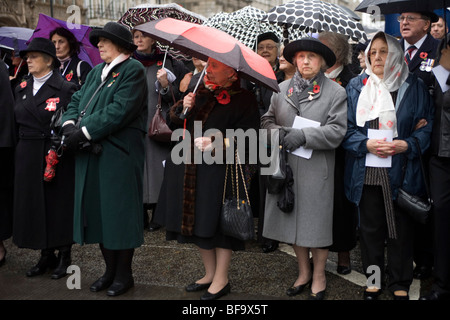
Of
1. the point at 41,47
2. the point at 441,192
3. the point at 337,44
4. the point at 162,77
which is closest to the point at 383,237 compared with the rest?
the point at 441,192

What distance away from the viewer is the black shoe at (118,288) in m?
4.13

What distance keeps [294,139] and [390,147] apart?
29.4 inches

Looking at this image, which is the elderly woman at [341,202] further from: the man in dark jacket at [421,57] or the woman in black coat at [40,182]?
the woman in black coat at [40,182]

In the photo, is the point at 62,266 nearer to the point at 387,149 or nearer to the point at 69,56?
the point at 69,56

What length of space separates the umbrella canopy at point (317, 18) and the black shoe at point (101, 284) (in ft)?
9.98

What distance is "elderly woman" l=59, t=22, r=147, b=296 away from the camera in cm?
402

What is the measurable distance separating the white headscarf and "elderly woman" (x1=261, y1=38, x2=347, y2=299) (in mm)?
165

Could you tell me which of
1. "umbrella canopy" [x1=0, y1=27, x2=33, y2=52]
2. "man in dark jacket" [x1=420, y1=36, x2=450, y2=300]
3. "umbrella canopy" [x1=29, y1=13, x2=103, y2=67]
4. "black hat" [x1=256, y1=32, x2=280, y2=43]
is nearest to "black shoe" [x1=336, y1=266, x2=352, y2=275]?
"man in dark jacket" [x1=420, y1=36, x2=450, y2=300]

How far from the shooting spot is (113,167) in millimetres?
4055

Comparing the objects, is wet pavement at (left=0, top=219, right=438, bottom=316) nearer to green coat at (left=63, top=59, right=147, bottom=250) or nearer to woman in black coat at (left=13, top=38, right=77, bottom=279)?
woman in black coat at (left=13, top=38, right=77, bottom=279)

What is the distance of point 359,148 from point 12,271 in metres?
3.51

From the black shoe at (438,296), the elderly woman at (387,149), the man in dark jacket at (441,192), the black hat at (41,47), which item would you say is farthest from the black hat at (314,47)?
the black hat at (41,47)
